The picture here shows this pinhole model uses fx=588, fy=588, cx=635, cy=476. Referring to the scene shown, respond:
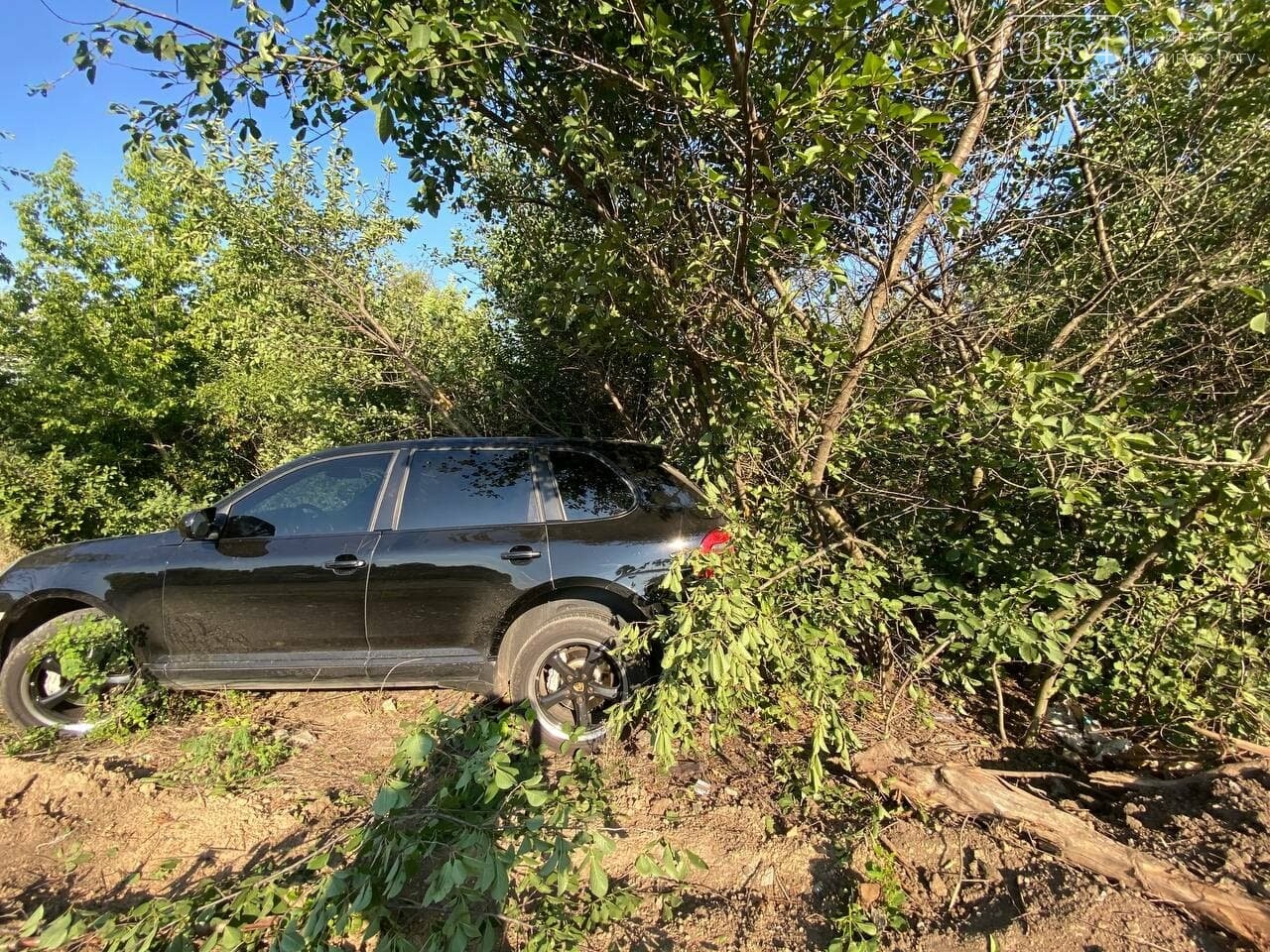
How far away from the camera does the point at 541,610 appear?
3410 millimetres

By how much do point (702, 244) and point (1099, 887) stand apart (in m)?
2.93

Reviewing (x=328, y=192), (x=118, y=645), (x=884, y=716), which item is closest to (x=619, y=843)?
(x=884, y=716)

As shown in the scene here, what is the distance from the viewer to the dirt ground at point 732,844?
77.9 inches

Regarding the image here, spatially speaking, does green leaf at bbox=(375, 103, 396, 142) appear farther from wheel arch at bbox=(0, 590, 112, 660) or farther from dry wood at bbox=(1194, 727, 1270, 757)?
dry wood at bbox=(1194, 727, 1270, 757)

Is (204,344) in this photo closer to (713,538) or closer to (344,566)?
(344,566)

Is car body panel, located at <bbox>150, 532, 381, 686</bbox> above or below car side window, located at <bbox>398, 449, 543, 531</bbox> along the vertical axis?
below

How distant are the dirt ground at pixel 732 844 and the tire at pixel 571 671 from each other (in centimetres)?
33

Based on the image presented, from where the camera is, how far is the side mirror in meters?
3.44

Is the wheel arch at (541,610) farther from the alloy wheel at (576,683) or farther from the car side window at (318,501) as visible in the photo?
the car side window at (318,501)

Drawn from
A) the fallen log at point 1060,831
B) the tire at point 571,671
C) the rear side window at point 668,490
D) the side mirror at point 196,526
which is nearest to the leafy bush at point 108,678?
the side mirror at point 196,526

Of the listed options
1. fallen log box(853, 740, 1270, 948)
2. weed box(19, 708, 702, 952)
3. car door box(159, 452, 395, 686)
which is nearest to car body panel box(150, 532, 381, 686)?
car door box(159, 452, 395, 686)

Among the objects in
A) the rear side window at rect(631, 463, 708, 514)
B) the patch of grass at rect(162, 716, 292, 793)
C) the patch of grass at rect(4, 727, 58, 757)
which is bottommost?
the patch of grass at rect(162, 716, 292, 793)

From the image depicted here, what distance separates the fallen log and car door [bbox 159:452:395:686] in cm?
293

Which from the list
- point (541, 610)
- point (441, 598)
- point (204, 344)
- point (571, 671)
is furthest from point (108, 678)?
point (204, 344)
